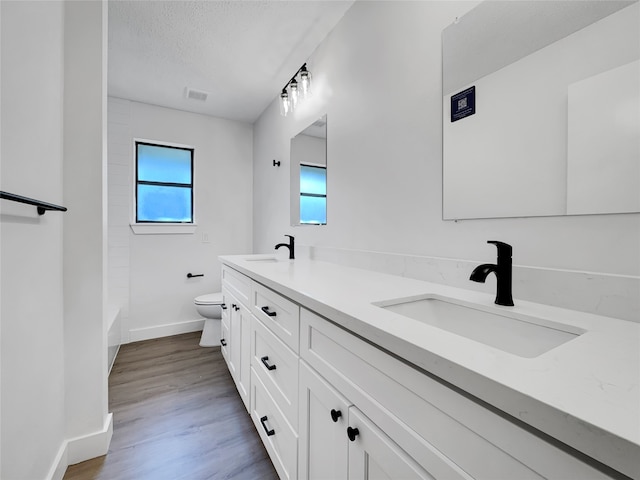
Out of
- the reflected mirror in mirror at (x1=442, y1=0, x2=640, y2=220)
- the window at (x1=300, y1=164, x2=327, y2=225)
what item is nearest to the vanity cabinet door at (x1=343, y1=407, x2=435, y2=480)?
the reflected mirror in mirror at (x1=442, y1=0, x2=640, y2=220)

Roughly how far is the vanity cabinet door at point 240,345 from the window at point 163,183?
5.56 feet

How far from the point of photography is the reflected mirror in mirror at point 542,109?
0.71 m

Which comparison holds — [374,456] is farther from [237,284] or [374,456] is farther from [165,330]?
[165,330]

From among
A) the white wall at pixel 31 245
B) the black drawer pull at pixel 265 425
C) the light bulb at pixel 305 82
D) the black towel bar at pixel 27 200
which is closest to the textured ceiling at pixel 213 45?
the light bulb at pixel 305 82

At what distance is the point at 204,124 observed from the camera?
3197 millimetres

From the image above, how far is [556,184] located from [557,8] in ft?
1.71

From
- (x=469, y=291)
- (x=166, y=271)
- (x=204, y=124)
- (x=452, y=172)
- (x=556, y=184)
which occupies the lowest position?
(x=166, y=271)

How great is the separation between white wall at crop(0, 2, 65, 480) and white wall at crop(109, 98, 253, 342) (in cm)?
174

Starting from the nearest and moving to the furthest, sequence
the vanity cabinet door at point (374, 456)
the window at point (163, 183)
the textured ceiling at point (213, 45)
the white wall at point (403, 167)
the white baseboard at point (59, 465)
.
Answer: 1. the vanity cabinet door at point (374, 456)
2. the white wall at point (403, 167)
3. the white baseboard at point (59, 465)
4. the textured ceiling at point (213, 45)
5. the window at point (163, 183)

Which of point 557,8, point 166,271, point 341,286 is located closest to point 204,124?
point 166,271

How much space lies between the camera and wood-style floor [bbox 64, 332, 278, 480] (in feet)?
4.29

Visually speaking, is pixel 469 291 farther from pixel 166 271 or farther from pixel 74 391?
pixel 166 271

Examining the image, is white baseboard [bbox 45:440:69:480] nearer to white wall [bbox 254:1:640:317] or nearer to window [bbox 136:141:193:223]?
white wall [bbox 254:1:640:317]

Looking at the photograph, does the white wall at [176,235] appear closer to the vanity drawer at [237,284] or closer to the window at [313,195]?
the vanity drawer at [237,284]
